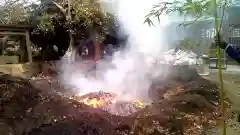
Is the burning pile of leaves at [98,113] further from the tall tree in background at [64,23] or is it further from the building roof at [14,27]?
the tall tree in background at [64,23]

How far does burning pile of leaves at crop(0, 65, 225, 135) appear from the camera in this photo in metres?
2.98

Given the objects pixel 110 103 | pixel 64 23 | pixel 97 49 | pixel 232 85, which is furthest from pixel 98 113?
pixel 64 23

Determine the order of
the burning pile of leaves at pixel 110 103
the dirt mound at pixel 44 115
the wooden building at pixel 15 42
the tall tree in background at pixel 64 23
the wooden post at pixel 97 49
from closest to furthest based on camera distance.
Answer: the dirt mound at pixel 44 115, the burning pile of leaves at pixel 110 103, the wooden building at pixel 15 42, the tall tree in background at pixel 64 23, the wooden post at pixel 97 49

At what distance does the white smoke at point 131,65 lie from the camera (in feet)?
15.9

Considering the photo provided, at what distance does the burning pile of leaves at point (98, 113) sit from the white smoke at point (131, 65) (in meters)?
0.67

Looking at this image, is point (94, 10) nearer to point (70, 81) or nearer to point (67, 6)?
point (67, 6)

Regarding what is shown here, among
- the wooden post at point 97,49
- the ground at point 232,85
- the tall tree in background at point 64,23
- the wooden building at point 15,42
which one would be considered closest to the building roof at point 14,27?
the wooden building at point 15,42

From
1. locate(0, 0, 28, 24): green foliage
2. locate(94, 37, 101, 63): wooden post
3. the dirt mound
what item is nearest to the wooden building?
locate(0, 0, 28, 24): green foliage

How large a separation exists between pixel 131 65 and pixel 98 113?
257 cm

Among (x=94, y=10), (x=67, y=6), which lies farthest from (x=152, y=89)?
(x=67, y=6)

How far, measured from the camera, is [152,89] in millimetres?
4840

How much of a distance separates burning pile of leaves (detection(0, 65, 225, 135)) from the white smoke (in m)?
0.67

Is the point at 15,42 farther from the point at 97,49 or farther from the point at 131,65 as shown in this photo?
the point at 131,65

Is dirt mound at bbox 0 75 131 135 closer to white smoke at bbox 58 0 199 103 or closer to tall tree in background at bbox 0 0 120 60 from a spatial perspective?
white smoke at bbox 58 0 199 103
